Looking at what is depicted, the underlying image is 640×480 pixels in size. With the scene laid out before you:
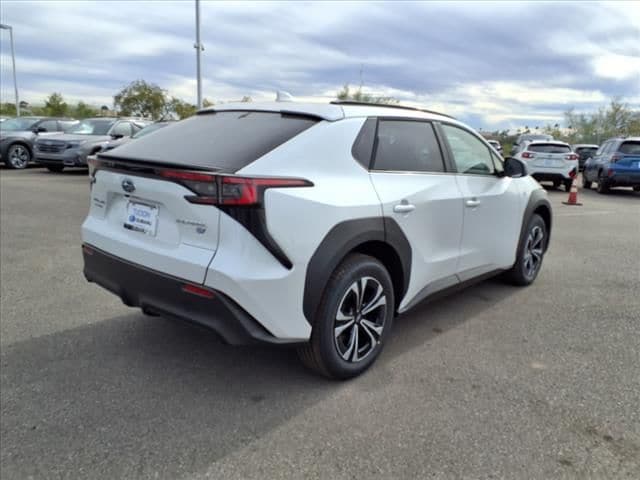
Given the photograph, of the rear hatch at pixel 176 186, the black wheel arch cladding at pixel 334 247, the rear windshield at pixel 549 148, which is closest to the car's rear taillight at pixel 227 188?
the rear hatch at pixel 176 186

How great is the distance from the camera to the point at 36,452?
2537mm

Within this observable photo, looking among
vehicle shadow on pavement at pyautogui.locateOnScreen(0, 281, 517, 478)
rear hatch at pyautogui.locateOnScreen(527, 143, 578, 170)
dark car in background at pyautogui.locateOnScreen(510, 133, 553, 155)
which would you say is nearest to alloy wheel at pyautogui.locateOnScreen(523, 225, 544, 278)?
vehicle shadow on pavement at pyautogui.locateOnScreen(0, 281, 517, 478)

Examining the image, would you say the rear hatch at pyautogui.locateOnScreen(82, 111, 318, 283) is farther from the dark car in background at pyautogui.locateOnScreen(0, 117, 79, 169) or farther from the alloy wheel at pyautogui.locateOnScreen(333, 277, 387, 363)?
the dark car in background at pyautogui.locateOnScreen(0, 117, 79, 169)

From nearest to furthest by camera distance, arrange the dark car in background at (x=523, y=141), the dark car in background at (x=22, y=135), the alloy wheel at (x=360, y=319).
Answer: the alloy wheel at (x=360, y=319)
the dark car in background at (x=22, y=135)
the dark car in background at (x=523, y=141)

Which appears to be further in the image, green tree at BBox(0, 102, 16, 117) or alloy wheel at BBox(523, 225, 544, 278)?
green tree at BBox(0, 102, 16, 117)

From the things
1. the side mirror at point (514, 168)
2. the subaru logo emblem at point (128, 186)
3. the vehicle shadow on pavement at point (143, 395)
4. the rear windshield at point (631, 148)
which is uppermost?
the rear windshield at point (631, 148)

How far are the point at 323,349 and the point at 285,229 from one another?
789mm

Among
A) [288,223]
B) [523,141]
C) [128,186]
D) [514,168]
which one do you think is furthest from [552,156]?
[128,186]

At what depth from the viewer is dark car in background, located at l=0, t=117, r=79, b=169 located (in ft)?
53.6

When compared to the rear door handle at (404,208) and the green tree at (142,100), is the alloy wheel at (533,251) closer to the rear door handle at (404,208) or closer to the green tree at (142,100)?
the rear door handle at (404,208)

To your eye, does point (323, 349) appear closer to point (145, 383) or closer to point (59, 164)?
point (145, 383)

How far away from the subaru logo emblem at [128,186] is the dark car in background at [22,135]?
14.8 metres

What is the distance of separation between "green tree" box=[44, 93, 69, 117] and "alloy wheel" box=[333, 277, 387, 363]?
4486 cm

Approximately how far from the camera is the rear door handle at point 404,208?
3.34m
